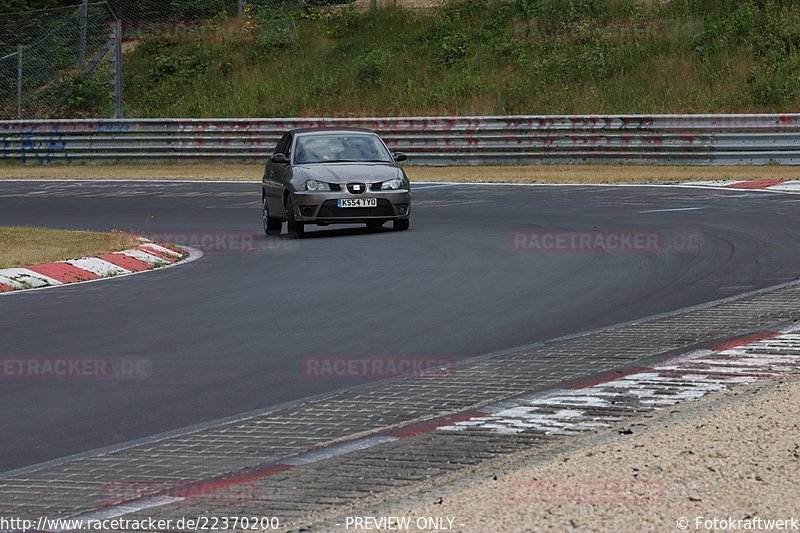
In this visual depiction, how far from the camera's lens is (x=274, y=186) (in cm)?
2056

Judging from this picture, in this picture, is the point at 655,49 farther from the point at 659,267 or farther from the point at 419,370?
the point at 419,370

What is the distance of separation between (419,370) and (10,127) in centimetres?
2977

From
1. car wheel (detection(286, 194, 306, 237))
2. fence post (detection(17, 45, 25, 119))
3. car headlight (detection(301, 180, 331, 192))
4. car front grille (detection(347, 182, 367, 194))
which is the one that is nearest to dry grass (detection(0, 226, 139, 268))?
car wheel (detection(286, 194, 306, 237))

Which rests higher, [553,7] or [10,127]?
[553,7]

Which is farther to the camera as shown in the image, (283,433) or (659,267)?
(659,267)

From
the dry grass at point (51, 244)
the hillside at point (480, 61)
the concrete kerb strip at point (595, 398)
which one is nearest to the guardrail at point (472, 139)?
the hillside at point (480, 61)

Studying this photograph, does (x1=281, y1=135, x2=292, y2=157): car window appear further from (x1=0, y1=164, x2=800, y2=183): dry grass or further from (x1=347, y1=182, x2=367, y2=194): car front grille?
(x1=0, y1=164, x2=800, y2=183): dry grass

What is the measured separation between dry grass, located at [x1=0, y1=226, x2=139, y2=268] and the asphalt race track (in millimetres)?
1135

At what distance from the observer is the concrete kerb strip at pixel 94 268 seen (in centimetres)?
1466

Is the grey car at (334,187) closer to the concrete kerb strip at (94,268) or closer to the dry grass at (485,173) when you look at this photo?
the concrete kerb strip at (94,268)

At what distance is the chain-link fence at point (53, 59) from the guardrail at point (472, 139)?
365 centimetres

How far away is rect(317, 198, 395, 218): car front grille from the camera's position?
1945 centimetres

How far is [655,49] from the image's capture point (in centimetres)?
3912

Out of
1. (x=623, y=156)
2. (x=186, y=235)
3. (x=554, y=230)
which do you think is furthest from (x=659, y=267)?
(x=623, y=156)
